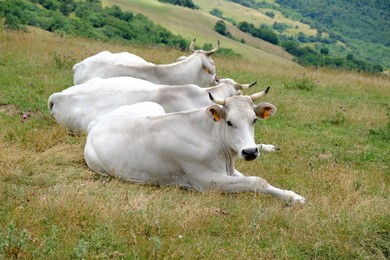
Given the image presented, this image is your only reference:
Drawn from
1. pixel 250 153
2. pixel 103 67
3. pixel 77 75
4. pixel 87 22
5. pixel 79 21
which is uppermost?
pixel 250 153

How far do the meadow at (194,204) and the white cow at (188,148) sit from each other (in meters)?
0.22

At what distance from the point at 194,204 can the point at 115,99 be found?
12.4 ft

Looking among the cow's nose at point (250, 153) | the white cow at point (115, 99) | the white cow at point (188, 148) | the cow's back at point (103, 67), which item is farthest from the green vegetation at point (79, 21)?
the cow's nose at point (250, 153)

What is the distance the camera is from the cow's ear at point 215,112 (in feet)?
24.7

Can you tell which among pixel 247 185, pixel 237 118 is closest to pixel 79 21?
pixel 237 118

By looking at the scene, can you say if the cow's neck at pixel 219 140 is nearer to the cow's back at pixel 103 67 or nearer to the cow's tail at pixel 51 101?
the cow's tail at pixel 51 101

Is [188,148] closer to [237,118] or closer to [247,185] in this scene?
[237,118]

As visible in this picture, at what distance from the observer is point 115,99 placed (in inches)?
386

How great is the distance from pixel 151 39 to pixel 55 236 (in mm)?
40286

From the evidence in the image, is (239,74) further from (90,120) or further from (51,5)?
(51,5)

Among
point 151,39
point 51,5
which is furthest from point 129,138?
point 51,5

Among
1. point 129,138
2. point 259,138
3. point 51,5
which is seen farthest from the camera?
point 51,5

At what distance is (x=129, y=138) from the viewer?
7.84m

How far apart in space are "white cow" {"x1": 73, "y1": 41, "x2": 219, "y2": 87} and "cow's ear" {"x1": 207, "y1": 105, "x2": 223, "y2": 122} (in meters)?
5.30
